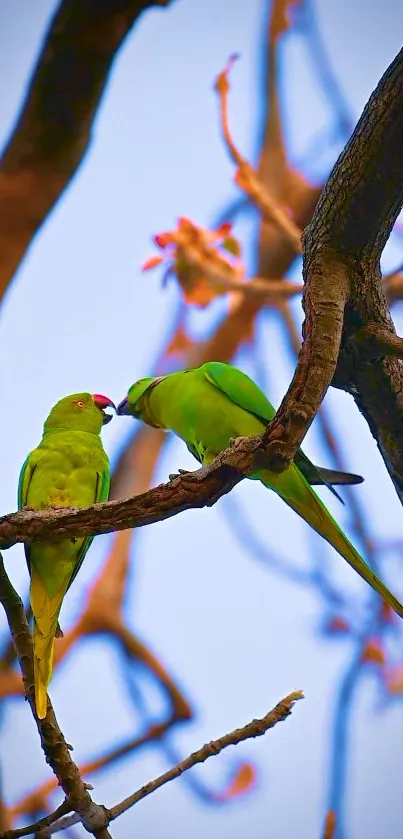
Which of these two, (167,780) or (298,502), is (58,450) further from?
(167,780)

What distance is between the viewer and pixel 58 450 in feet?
7.36

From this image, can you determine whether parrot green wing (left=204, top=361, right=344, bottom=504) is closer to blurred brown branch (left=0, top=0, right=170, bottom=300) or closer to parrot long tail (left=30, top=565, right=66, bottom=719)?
parrot long tail (left=30, top=565, right=66, bottom=719)

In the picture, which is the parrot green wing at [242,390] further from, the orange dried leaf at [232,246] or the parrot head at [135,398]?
the orange dried leaf at [232,246]

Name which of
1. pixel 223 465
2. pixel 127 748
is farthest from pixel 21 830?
pixel 127 748

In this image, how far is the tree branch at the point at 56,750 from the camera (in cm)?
164

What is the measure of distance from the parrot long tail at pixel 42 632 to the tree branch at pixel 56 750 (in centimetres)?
3

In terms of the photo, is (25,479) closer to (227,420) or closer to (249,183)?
(227,420)

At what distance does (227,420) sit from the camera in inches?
91.9

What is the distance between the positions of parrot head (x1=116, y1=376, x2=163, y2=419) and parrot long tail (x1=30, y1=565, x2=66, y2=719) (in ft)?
2.92

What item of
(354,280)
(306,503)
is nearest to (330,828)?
(306,503)

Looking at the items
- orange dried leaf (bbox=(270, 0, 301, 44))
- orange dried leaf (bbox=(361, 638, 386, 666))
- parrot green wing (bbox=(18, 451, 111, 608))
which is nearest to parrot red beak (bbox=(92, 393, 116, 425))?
parrot green wing (bbox=(18, 451, 111, 608))

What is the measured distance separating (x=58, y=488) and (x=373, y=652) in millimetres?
2312

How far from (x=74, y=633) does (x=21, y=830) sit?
2.02 m

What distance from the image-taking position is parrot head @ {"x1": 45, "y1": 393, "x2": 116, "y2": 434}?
2.51 m
